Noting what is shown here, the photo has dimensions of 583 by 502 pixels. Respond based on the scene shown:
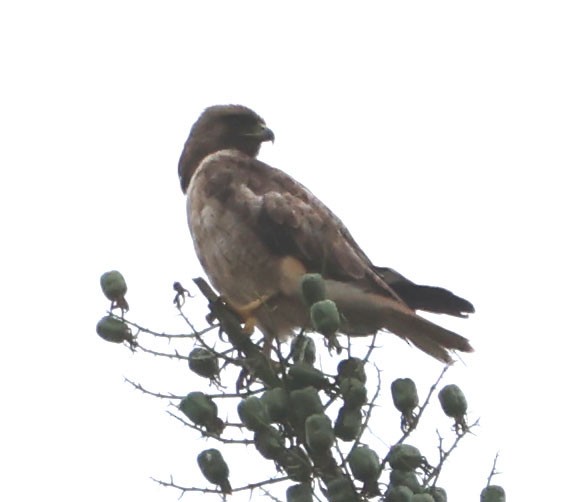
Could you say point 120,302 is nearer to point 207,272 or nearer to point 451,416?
point 451,416

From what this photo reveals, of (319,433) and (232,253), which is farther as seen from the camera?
(232,253)

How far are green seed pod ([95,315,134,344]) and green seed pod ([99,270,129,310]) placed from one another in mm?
69

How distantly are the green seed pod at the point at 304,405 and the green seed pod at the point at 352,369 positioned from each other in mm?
291

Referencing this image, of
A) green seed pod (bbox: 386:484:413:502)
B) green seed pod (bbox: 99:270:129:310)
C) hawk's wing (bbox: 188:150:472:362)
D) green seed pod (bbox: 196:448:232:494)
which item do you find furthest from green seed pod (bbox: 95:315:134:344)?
hawk's wing (bbox: 188:150:472:362)

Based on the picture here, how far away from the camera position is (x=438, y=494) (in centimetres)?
412

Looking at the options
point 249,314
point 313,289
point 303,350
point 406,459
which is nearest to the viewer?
point 406,459

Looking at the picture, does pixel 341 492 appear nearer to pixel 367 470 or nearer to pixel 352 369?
pixel 367 470

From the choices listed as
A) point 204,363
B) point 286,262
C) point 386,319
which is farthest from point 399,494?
point 286,262

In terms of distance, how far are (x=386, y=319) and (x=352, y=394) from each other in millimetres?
2072

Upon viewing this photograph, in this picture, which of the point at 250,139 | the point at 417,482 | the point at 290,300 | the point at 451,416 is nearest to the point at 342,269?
the point at 290,300

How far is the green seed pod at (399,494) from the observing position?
3949 millimetres

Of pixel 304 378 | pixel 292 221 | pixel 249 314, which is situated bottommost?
pixel 304 378

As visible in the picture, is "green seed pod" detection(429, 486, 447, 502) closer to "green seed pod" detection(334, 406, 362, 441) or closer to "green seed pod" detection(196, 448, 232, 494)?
"green seed pod" detection(334, 406, 362, 441)

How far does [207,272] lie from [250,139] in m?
1.29
